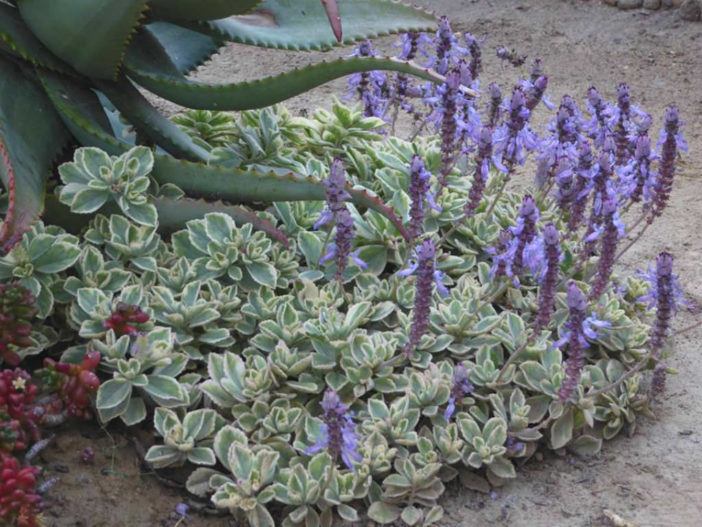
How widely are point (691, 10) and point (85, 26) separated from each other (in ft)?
17.6

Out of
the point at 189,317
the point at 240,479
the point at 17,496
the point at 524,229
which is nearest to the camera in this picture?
the point at 17,496

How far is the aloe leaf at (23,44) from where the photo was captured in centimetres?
266

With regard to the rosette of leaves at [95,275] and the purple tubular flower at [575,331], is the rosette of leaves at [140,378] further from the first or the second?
the purple tubular flower at [575,331]

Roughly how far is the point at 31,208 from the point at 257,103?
829mm

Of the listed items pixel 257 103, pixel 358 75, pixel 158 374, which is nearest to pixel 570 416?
pixel 158 374

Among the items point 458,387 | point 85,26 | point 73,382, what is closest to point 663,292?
point 458,387

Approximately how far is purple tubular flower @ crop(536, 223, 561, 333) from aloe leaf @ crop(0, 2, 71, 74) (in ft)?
4.79

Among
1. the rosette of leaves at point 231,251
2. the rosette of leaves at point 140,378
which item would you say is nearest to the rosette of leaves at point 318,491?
the rosette of leaves at point 140,378

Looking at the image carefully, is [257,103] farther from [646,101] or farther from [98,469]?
[646,101]

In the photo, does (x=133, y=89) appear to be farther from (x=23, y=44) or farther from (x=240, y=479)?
(x=240, y=479)

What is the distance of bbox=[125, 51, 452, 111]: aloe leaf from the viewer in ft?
9.20

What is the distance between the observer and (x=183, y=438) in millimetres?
2275

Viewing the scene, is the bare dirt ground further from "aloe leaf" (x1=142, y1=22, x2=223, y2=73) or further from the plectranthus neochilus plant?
"aloe leaf" (x1=142, y1=22, x2=223, y2=73)

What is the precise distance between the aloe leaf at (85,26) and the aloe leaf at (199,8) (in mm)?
148
